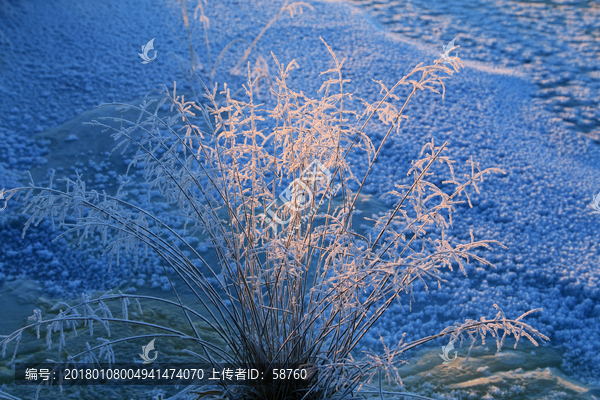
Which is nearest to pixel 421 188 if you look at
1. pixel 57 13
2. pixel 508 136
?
pixel 508 136

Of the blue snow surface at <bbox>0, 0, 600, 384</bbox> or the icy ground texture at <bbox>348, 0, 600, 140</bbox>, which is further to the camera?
the icy ground texture at <bbox>348, 0, 600, 140</bbox>

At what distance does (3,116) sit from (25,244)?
1.07 meters

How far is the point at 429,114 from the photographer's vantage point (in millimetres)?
2398

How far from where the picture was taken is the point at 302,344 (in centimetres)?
91

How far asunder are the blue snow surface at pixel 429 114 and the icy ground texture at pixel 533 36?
16 mm

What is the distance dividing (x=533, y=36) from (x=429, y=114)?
1517 millimetres

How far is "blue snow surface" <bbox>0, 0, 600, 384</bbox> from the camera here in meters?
1.46

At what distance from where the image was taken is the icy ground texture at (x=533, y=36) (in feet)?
8.58

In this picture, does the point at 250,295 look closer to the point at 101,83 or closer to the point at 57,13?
the point at 101,83

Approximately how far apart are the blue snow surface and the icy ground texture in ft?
0.05

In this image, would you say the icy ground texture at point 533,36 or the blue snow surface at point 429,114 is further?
the icy ground texture at point 533,36

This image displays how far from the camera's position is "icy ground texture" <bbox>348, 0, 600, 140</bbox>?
8.58ft

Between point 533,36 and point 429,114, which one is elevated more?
point 533,36

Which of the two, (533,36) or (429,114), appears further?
(533,36)
